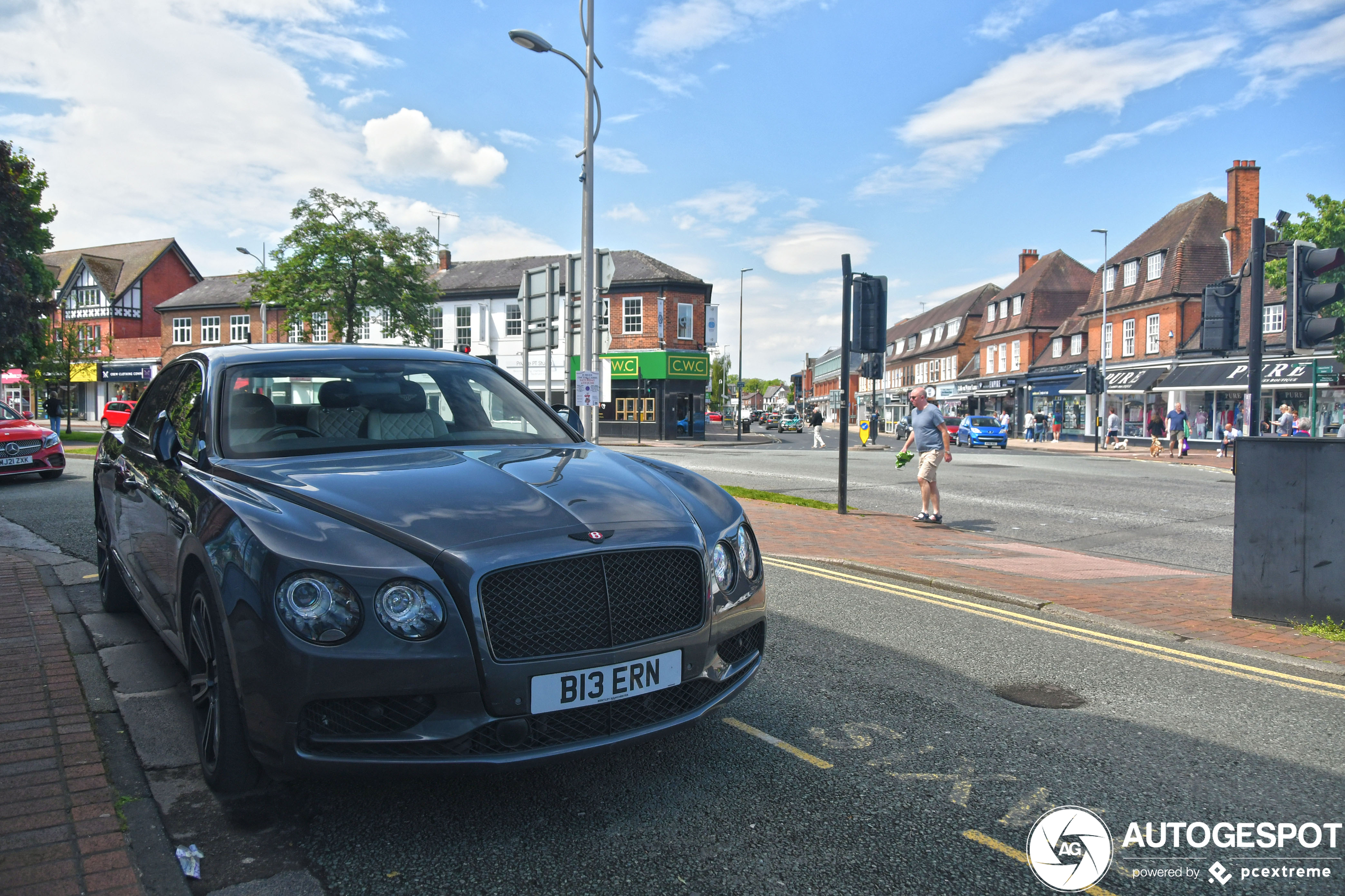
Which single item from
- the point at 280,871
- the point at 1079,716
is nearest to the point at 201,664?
the point at 280,871

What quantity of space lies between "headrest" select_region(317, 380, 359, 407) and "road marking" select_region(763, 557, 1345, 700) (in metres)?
4.36

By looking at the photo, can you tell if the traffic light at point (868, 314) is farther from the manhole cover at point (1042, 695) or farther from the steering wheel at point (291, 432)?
the steering wheel at point (291, 432)

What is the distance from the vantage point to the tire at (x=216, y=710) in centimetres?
271

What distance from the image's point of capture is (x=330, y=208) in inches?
1313

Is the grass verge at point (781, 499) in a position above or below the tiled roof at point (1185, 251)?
below

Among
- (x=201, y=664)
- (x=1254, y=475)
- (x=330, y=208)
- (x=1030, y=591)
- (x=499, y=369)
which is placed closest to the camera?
(x=201, y=664)

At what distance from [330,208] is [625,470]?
34105 millimetres

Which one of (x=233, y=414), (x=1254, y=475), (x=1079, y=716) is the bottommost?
(x=1079, y=716)

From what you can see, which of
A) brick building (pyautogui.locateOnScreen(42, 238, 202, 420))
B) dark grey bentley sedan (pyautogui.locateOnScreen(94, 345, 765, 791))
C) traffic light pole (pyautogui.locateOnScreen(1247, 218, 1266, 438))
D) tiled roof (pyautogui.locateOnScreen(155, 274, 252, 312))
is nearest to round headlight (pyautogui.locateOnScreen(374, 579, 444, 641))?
dark grey bentley sedan (pyautogui.locateOnScreen(94, 345, 765, 791))

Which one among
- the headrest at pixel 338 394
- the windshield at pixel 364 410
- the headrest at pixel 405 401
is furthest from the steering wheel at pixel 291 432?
the headrest at pixel 405 401

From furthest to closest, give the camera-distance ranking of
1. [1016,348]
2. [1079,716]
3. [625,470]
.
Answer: [1016,348] < [1079,716] < [625,470]

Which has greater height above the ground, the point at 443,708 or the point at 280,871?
the point at 443,708

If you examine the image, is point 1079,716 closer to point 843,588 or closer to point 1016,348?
point 843,588

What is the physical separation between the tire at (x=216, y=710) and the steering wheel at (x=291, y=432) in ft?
2.43
